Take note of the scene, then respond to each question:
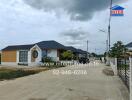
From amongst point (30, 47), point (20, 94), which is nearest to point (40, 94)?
point (20, 94)

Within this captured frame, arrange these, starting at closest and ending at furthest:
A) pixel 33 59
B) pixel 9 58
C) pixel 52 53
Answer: pixel 33 59 → pixel 9 58 → pixel 52 53

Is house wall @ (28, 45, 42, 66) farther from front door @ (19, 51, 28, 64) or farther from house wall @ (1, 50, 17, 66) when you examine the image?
house wall @ (1, 50, 17, 66)

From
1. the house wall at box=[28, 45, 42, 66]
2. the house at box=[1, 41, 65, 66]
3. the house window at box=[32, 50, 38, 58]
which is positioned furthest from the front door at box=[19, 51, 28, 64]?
the house window at box=[32, 50, 38, 58]

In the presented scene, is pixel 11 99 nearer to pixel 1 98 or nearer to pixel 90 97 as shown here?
pixel 1 98

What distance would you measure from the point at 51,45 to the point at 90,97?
4613cm

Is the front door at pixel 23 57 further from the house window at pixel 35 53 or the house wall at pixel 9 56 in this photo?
the house window at pixel 35 53

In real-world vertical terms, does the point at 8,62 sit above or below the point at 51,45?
below

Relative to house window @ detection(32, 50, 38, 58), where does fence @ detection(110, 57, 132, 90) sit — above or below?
below

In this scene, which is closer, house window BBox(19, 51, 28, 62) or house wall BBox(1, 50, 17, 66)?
house window BBox(19, 51, 28, 62)

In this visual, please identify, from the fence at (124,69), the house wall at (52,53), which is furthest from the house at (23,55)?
the fence at (124,69)

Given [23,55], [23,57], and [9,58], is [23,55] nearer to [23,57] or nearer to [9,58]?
[23,57]

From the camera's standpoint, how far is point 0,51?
4528 cm

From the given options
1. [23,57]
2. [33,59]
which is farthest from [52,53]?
[23,57]

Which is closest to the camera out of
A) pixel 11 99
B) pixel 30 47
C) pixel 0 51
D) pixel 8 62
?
pixel 11 99
